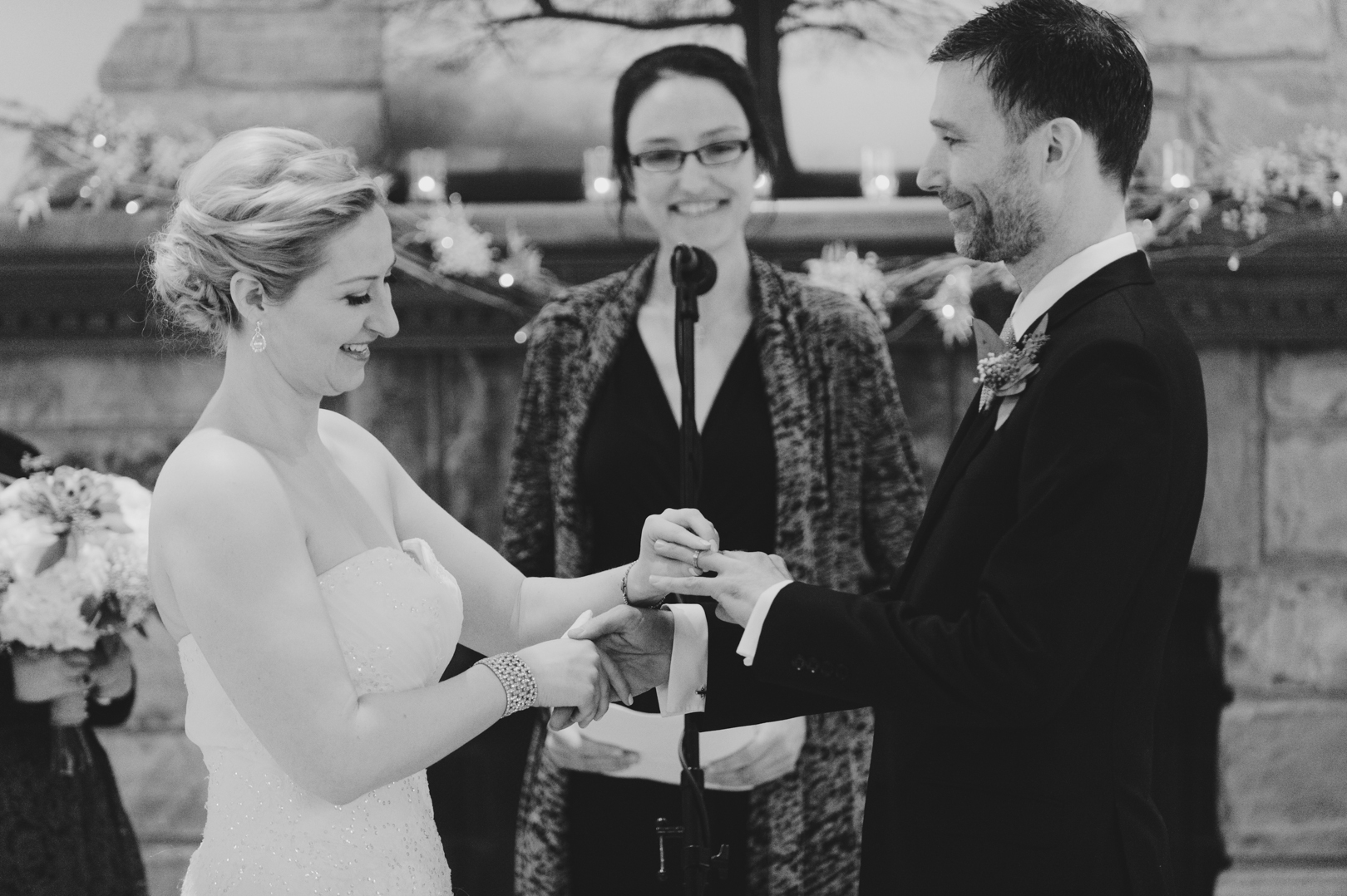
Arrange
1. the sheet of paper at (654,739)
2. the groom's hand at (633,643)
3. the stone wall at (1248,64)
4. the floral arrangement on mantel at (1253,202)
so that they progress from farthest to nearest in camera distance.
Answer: the stone wall at (1248,64)
the floral arrangement on mantel at (1253,202)
the sheet of paper at (654,739)
the groom's hand at (633,643)

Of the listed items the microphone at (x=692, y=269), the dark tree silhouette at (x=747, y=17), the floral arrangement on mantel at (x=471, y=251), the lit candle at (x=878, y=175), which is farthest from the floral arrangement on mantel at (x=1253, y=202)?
the microphone at (x=692, y=269)

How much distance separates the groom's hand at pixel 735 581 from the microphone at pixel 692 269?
35 centimetres

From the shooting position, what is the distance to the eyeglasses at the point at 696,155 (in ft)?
8.04

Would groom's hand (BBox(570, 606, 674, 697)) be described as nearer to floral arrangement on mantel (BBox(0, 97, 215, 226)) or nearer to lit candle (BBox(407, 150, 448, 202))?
lit candle (BBox(407, 150, 448, 202))

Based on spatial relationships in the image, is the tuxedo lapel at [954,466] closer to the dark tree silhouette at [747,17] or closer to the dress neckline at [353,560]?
the dress neckline at [353,560]

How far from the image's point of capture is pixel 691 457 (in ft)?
5.84

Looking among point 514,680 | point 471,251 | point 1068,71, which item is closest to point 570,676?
point 514,680

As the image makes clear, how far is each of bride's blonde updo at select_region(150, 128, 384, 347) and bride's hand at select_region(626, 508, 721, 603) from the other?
58cm

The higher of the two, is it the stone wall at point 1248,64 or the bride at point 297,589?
the stone wall at point 1248,64

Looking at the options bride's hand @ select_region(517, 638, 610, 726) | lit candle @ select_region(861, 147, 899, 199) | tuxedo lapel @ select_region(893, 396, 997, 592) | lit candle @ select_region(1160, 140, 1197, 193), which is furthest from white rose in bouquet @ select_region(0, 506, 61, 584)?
lit candle @ select_region(1160, 140, 1197, 193)

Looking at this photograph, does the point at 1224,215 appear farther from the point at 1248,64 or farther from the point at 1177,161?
the point at 1248,64

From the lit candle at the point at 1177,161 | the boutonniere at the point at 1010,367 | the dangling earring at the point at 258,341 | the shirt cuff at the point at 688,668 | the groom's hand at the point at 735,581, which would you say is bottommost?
the shirt cuff at the point at 688,668

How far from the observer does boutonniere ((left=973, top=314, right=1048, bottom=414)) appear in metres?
1.57

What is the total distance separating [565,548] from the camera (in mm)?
2418
